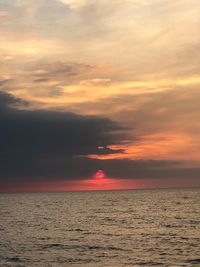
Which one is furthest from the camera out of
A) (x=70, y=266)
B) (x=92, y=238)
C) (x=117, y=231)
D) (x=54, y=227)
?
(x=54, y=227)

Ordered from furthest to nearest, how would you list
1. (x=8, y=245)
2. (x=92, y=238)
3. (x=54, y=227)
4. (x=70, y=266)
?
(x=54, y=227) < (x=92, y=238) < (x=8, y=245) < (x=70, y=266)

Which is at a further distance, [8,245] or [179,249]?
[8,245]

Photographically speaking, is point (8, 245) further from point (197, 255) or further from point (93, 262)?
point (197, 255)

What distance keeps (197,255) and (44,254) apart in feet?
48.9

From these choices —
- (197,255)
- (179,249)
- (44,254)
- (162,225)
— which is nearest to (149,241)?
(179,249)

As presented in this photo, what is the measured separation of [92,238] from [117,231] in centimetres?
872

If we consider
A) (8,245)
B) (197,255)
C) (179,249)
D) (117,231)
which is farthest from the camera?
(117,231)

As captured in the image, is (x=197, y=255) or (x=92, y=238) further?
(x=92, y=238)

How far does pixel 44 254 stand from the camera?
44.3 metres

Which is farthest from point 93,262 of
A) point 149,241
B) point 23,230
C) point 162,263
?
point 23,230

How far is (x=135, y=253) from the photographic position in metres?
44.8

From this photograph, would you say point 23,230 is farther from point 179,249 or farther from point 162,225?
point 179,249

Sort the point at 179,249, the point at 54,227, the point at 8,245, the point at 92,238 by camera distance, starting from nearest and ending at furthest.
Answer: the point at 179,249, the point at 8,245, the point at 92,238, the point at 54,227

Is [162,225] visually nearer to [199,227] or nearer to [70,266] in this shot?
[199,227]
